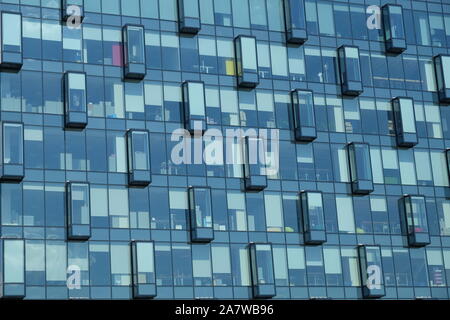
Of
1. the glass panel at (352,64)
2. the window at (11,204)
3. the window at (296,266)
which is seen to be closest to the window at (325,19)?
the glass panel at (352,64)

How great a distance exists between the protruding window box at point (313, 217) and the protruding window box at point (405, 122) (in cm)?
736

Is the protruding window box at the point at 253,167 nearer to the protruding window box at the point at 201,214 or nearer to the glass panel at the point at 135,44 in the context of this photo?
the protruding window box at the point at 201,214

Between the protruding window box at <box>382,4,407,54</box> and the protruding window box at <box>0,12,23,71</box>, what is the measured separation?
24.2 metres

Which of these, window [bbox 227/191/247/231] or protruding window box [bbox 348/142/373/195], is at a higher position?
protruding window box [bbox 348/142/373/195]

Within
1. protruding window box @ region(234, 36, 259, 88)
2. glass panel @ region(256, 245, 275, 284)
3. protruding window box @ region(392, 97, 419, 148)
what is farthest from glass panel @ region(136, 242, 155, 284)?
protruding window box @ region(392, 97, 419, 148)

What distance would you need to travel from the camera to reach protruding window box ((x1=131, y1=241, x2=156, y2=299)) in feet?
203

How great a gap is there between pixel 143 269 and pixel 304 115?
14575 mm

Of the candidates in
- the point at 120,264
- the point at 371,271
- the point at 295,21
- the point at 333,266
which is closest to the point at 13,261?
the point at 120,264

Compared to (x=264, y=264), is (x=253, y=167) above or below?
above

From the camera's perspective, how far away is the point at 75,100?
6384 centimetres

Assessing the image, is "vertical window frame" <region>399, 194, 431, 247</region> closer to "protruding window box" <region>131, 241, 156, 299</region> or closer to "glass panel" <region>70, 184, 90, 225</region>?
"protruding window box" <region>131, 241, 156, 299</region>

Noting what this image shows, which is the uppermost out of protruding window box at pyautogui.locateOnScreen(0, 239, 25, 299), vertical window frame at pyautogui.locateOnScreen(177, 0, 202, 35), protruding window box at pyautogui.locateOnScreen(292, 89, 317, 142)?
vertical window frame at pyautogui.locateOnScreen(177, 0, 202, 35)

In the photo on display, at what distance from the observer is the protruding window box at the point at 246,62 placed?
2680 inches

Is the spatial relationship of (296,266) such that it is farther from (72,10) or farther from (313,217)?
(72,10)
